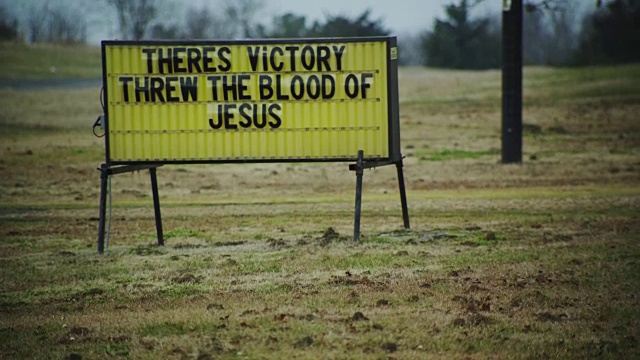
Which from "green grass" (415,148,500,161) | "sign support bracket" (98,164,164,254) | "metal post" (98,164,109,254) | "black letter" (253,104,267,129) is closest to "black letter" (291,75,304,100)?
"black letter" (253,104,267,129)

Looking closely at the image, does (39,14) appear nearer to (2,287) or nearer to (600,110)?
(600,110)

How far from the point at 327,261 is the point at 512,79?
15614 millimetres

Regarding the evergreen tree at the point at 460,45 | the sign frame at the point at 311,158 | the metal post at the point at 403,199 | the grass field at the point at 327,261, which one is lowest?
the grass field at the point at 327,261

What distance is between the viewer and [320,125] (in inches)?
622

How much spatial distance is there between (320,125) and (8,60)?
50710mm

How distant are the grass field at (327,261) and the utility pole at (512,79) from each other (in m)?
0.82

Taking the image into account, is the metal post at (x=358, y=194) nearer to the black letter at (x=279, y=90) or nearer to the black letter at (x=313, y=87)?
the black letter at (x=313, y=87)

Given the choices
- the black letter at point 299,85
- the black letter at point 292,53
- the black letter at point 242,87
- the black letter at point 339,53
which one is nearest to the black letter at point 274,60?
Answer: the black letter at point 292,53

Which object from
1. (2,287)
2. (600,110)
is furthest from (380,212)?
(600,110)

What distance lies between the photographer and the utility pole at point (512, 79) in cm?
2772

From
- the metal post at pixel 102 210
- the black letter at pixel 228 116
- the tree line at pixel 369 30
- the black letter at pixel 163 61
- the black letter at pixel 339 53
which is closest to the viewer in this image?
the metal post at pixel 102 210

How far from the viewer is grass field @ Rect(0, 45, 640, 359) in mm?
9297

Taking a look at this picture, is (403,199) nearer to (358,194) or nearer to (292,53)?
(358,194)

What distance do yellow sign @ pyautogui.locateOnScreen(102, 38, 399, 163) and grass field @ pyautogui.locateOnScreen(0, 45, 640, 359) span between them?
1390mm
